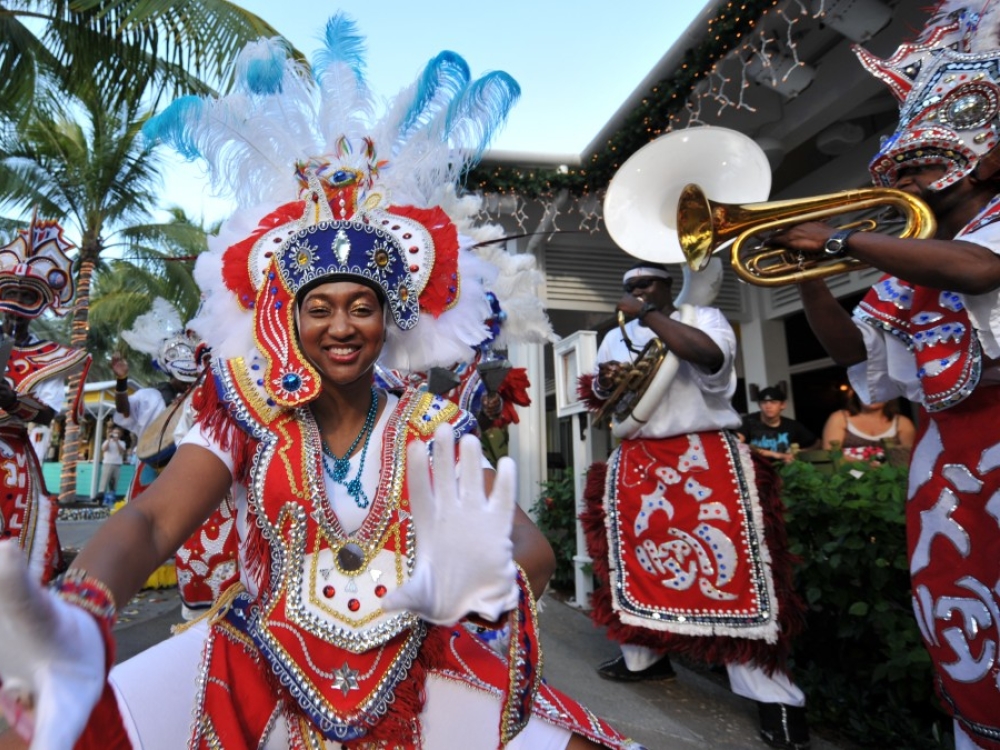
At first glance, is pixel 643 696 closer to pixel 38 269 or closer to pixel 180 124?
pixel 180 124

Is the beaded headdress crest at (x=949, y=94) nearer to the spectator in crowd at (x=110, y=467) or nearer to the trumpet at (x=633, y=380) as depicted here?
the trumpet at (x=633, y=380)

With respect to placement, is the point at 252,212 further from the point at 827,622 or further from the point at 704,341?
the point at 827,622

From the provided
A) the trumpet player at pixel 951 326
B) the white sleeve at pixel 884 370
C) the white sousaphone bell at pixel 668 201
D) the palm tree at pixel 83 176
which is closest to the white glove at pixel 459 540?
the trumpet player at pixel 951 326

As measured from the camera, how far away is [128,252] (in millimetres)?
16719

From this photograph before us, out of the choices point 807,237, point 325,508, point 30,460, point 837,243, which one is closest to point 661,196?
point 807,237

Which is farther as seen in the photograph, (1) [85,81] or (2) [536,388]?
(1) [85,81]

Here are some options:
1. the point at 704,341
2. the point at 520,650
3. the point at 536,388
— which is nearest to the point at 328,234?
the point at 520,650

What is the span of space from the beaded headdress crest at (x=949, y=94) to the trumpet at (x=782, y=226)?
0.32 feet

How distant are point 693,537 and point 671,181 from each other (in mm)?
1929

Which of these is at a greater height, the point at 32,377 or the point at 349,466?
the point at 32,377

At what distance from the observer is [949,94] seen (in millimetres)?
1928

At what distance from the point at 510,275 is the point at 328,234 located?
1698 mm

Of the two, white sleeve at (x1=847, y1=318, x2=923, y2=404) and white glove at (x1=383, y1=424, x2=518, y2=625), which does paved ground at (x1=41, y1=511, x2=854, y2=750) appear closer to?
white sleeve at (x1=847, y1=318, x2=923, y2=404)

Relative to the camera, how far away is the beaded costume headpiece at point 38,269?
3.92 metres
